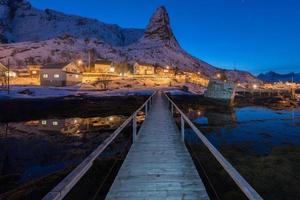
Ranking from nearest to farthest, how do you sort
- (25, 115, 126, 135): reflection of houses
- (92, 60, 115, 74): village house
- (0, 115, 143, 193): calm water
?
(0, 115, 143, 193): calm water < (25, 115, 126, 135): reflection of houses < (92, 60, 115, 74): village house

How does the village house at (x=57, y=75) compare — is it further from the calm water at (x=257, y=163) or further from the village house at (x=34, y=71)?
the calm water at (x=257, y=163)

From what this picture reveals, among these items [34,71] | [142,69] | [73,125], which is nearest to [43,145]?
[73,125]

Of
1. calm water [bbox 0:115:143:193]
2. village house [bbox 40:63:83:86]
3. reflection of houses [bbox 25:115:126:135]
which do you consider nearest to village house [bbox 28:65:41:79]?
village house [bbox 40:63:83:86]

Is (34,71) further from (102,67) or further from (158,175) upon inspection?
(158,175)

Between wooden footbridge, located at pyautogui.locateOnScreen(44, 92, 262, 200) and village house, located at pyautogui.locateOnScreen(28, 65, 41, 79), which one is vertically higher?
village house, located at pyautogui.locateOnScreen(28, 65, 41, 79)

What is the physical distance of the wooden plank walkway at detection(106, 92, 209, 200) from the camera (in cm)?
595

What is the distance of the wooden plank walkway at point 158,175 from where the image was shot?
5.95 metres

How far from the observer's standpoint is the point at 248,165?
38.2 ft

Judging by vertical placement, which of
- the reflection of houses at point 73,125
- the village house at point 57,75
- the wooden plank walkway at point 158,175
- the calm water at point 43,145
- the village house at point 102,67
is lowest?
the calm water at point 43,145

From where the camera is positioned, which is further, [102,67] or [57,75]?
[102,67]

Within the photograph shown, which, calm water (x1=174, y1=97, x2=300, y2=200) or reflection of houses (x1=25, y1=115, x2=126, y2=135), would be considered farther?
reflection of houses (x1=25, y1=115, x2=126, y2=135)

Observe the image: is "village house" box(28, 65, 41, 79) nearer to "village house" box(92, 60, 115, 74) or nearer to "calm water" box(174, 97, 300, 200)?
"village house" box(92, 60, 115, 74)

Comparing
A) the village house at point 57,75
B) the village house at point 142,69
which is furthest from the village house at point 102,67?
the village house at point 57,75

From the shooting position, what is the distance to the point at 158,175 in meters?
7.14
